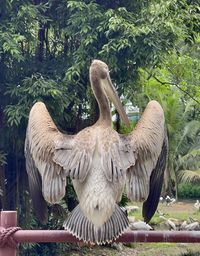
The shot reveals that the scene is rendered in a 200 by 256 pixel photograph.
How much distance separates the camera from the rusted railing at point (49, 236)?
102 inches

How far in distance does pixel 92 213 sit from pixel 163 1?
14.2 ft

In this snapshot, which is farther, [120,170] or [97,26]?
[97,26]

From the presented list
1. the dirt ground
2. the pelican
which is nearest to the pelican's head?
the pelican

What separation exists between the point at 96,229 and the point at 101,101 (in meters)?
1.14

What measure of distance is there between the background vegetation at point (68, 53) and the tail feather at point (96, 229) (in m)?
3.48

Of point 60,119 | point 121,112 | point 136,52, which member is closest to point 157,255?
point 60,119

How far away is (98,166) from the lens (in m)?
3.01

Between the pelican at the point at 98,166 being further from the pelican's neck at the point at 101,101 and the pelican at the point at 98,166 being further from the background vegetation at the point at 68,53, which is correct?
the background vegetation at the point at 68,53

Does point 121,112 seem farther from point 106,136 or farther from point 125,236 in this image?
point 125,236

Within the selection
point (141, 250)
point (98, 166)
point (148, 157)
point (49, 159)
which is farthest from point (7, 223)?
point (141, 250)

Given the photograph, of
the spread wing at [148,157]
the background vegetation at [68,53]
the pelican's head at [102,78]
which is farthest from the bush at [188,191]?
the spread wing at [148,157]

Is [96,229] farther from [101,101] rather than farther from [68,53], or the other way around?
[68,53]

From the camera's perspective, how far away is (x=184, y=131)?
15797 millimetres

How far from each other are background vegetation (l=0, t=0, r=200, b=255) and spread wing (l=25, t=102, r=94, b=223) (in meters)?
2.50
